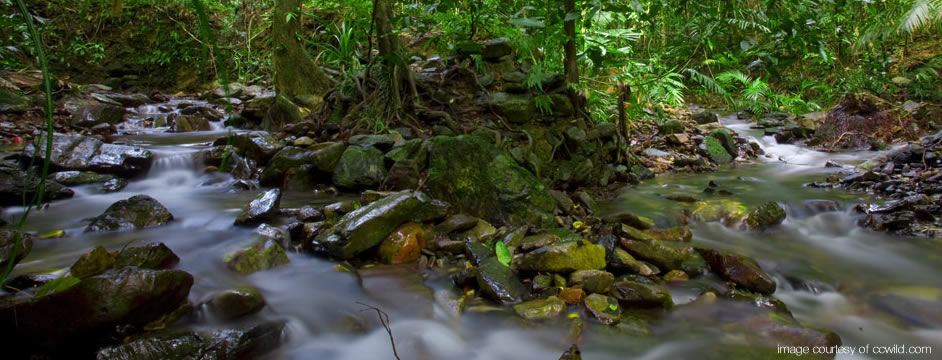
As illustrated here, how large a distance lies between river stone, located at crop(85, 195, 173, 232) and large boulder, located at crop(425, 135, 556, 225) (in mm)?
2033

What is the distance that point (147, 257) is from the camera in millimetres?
2615

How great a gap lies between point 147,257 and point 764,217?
460cm

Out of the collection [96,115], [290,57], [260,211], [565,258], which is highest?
[290,57]

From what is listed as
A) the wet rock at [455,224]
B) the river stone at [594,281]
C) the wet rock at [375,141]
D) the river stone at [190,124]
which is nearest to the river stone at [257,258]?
the wet rock at [455,224]

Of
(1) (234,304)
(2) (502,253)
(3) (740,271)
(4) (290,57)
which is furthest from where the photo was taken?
(4) (290,57)

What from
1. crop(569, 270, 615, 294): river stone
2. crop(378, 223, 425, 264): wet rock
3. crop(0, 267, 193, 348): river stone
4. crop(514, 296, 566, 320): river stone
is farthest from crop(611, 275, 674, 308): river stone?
crop(0, 267, 193, 348): river stone

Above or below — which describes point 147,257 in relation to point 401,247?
above

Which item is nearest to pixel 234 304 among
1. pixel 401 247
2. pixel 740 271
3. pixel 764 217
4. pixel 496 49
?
pixel 401 247

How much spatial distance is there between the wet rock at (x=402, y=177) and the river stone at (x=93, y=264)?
6.38ft

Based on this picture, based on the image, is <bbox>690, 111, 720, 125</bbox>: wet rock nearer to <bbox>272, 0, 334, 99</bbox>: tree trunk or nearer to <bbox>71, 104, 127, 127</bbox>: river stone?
<bbox>272, 0, 334, 99</bbox>: tree trunk

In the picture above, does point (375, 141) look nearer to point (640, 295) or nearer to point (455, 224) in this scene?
point (455, 224)

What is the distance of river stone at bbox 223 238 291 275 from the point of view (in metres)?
2.88

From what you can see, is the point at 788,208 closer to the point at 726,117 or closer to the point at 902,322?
the point at 902,322

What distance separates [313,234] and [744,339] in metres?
2.69
